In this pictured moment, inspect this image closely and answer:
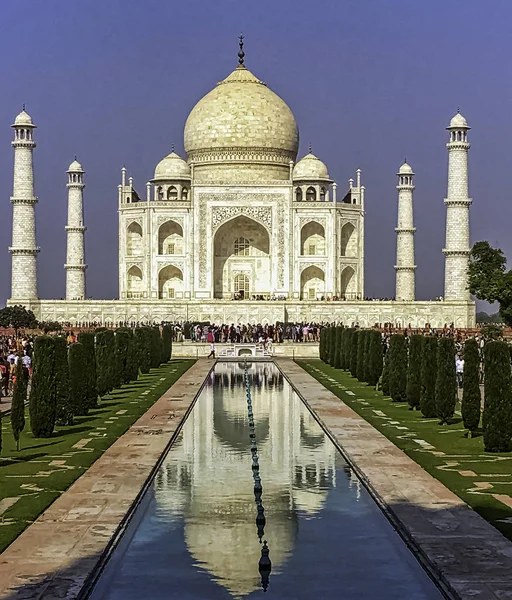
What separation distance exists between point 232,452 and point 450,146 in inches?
971

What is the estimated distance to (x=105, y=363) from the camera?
54.7 feet

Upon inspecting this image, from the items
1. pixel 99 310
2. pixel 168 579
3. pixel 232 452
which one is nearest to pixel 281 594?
pixel 168 579

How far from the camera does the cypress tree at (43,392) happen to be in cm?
1135

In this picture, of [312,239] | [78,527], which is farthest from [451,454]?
[312,239]

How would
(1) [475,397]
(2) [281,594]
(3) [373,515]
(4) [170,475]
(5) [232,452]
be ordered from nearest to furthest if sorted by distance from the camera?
(2) [281,594] → (3) [373,515] → (4) [170,475] → (5) [232,452] → (1) [475,397]

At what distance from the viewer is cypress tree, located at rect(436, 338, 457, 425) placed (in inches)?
488

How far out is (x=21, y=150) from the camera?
112 ft

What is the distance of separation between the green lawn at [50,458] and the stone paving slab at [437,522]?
2205 millimetres

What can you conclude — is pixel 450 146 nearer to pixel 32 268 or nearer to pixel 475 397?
pixel 32 268

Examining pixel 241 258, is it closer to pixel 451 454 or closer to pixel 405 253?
pixel 405 253

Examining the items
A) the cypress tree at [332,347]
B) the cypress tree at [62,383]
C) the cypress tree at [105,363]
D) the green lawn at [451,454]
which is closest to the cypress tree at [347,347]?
the cypress tree at [332,347]

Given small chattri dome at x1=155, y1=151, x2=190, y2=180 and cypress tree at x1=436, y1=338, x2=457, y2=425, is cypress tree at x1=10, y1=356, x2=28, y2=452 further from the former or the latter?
small chattri dome at x1=155, y1=151, x2=190, y2=180

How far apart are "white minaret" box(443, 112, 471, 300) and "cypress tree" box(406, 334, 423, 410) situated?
62.9ft

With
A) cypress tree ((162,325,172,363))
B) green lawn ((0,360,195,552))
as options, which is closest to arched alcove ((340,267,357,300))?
cypress tree ((162,325,172,363))
